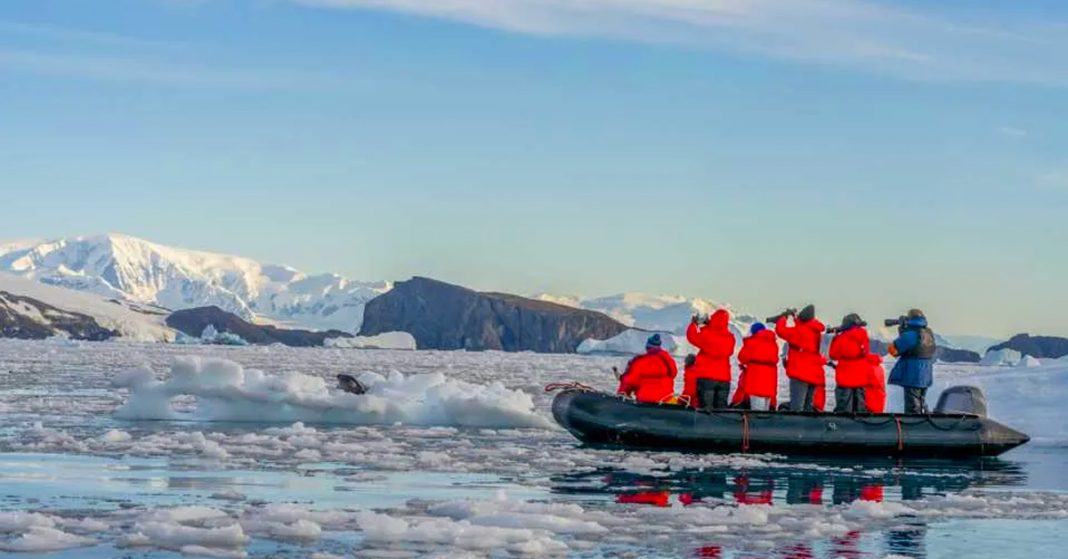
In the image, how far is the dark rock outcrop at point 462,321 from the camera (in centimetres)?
18938

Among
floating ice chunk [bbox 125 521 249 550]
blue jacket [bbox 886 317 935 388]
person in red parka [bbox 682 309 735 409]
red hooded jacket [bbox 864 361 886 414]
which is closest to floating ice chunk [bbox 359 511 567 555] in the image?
floating ice chunk [bbox 125 521 249 550]

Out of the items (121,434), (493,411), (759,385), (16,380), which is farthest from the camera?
(16,380)

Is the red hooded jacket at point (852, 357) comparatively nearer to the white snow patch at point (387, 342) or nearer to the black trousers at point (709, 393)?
the black trousers at point (709, 393)

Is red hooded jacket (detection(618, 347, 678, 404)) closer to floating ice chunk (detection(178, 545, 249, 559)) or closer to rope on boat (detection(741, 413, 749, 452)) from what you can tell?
rope on boat (detection(741, 413, 749, 452))

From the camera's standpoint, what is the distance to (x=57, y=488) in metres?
13.3

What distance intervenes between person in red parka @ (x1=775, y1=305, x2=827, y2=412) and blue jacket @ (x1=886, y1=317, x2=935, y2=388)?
1.07m

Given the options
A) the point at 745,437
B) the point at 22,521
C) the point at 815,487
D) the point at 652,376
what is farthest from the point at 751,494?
the point at 22,521

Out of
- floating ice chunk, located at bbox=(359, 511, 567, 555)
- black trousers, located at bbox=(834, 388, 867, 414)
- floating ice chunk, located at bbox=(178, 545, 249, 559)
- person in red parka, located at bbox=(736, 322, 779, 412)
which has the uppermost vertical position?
person in red parka, located at bbox=(736, 322, 779, 412)

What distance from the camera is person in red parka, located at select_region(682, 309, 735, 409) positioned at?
1947 centimetres

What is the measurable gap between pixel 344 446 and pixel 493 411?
5.37 meters

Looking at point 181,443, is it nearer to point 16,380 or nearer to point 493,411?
point 493,411

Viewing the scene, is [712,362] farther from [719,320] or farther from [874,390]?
[874,390]

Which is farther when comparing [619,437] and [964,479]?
[619,437]

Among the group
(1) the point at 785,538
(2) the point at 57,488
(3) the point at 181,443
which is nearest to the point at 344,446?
(3) the point at 181,443
